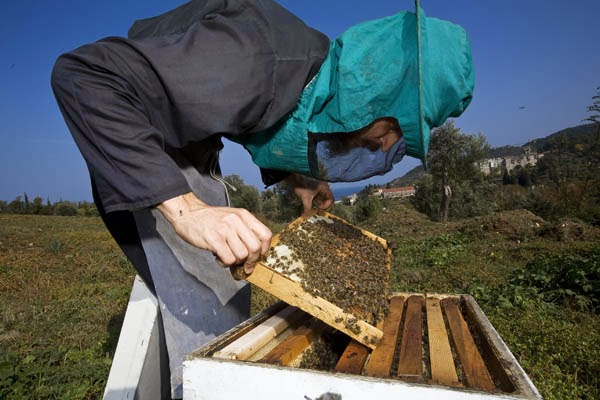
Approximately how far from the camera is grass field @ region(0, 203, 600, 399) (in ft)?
10.7

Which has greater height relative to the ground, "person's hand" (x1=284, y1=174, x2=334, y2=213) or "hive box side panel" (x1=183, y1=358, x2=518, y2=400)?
"person's hand" (x1=284, y1=174, x2=334, y2=213)

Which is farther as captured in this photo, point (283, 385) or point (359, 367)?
point (359, 367)

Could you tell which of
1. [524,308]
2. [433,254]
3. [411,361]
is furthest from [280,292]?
[433,254]

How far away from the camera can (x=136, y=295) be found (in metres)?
2.57

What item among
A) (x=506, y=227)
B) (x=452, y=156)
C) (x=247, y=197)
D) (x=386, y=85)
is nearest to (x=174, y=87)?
(x=386, y=85)

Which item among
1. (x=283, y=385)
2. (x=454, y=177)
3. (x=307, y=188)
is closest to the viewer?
(x=283, y=385)

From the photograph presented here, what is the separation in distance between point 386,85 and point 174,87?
36.6 inches

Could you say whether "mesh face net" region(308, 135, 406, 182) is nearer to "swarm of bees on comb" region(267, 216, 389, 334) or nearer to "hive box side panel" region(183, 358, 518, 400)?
"swarm of bees on comb" region(267, 216, 389, 334)

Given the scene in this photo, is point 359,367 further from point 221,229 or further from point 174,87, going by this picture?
point 174,87

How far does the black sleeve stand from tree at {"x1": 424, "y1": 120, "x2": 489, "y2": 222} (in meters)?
22.9

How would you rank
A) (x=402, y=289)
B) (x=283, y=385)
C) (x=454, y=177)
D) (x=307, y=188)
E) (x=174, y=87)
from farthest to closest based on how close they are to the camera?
1. (x=454, y=177)
2. (x=402, y=289)
3. (x=307, y=188)
4. (x=174, y=87)
5. (x=283, y=385)

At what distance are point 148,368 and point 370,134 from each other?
6.06 ft

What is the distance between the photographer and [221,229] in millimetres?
1574


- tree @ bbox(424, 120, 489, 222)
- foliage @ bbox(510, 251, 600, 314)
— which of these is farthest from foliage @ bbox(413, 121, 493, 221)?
foliage @ bbox(510, 251, 600, 314)
